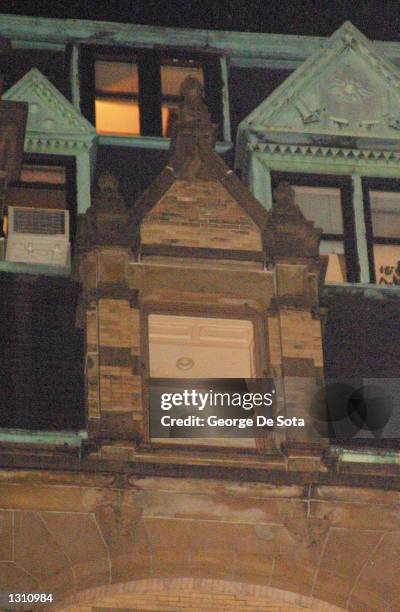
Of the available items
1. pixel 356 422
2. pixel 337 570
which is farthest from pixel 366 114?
pixel 337 570

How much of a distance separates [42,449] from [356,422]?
4.99m

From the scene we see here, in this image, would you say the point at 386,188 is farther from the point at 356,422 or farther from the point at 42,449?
the point at 42,449

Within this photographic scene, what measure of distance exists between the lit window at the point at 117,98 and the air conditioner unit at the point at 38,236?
2443 millimetres

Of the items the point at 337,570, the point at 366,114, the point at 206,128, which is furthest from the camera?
the point at 366,114

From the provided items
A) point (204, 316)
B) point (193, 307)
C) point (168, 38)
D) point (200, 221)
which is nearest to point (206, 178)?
point (200, 221)

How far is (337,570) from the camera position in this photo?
34.7 meters

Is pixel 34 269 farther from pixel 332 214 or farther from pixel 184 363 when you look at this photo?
pixel 332 214

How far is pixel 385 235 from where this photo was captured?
4069cm

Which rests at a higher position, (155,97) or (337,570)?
(155,97)

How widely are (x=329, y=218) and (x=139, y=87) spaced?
445 centimetres

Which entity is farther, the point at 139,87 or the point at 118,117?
the point at 139,87

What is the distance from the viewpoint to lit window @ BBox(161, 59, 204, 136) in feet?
139

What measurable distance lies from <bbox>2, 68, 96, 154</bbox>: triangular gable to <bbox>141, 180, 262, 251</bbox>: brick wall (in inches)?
142

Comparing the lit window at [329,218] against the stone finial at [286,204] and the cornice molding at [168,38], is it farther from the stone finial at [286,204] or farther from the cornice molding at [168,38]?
the cornice molding at [168,38]
